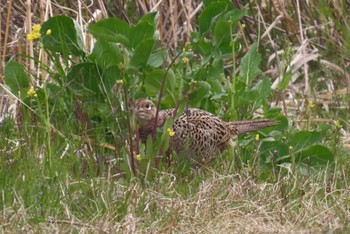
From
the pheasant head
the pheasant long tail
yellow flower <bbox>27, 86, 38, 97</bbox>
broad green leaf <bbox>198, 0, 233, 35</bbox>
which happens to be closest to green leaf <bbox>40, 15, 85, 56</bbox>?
yellow flower <bbox>27, 86, 38, 97</bbox>

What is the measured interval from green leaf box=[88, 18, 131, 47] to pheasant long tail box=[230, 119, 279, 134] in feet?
2.48

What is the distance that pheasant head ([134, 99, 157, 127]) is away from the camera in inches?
216

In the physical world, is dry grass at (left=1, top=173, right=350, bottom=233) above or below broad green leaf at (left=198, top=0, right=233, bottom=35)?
below

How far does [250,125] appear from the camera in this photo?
18.6ft

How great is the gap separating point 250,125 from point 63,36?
3.46 ft

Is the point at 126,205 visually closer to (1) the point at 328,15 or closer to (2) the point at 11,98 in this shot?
(2) the point at 11,98

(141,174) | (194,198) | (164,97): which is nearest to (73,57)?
(164,97)

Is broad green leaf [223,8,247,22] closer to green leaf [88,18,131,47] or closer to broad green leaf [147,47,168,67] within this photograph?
broad green leaf [147,47,168,67]

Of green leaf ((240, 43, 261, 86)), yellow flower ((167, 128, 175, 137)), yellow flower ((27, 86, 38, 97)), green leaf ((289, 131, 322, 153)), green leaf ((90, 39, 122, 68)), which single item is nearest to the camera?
yellow flower ((167, 128, 175, 137))

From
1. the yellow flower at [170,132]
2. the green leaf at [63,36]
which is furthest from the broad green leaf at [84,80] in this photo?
the yellow flower at [170,132]

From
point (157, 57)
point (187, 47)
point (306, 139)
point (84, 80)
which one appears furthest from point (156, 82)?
point (306, 139)

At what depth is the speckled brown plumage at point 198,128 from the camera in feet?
18.0

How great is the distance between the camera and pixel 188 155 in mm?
5359

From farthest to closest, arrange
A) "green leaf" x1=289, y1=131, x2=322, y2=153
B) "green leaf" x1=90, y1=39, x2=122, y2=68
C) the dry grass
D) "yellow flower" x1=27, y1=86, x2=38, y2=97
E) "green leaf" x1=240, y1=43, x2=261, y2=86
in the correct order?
"green leaf" x1=240, y1=43, x2=261, y2=86 → "green leaf" x1=289, y1=131, x2=322, y2=153 → "green leaf" x1=90, y1=39, x2=122, y2=68 → "yellow flower" x1=27, y1=86, x2=38, y2=97 → the dry grass
